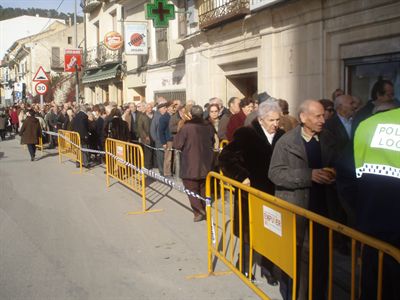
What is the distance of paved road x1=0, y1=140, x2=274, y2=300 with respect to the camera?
16.2ft

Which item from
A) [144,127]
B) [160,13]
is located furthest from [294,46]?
[160,13]

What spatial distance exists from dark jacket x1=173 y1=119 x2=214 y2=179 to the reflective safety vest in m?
4.60

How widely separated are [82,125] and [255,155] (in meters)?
9.98

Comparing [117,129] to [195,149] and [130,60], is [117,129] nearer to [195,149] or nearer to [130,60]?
[195,149]

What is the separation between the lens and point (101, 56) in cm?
2814

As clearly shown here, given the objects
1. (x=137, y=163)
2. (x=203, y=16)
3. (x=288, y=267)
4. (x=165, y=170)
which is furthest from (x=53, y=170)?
(x=288, y=267)

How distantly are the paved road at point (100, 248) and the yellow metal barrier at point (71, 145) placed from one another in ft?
9.25

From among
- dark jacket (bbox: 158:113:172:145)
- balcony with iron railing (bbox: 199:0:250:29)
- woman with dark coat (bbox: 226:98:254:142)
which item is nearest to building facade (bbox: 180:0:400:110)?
balcony with iron railing (bbox: 199:0:250:29)

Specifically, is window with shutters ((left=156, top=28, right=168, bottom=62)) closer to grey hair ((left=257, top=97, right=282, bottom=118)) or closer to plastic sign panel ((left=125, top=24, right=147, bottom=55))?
plastic sign panel ((left=125, top=24, right=147, bottom=55))

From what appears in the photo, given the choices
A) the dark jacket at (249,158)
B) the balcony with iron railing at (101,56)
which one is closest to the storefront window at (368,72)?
the dark jacket at (249,158)

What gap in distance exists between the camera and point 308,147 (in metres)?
4.31

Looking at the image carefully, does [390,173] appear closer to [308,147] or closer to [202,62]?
[308,147]

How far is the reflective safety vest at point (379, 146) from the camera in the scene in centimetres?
262

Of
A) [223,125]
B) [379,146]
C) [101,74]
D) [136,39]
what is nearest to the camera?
[379,146]
